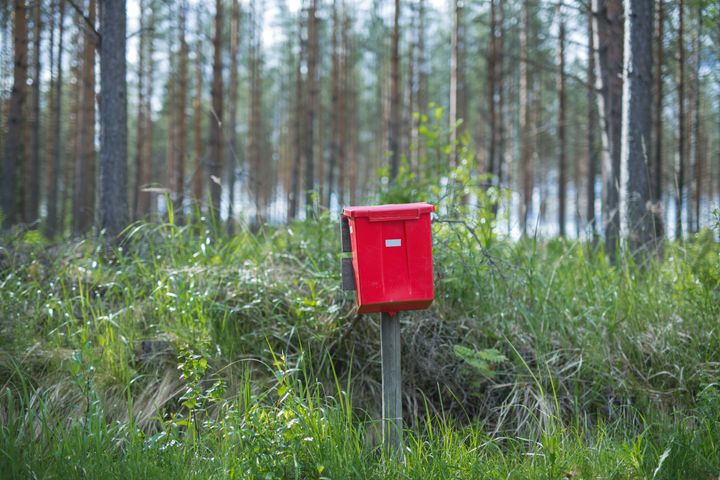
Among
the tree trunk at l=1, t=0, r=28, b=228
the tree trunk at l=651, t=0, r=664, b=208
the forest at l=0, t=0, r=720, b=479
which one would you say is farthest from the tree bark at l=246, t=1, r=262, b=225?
the forest at l=0, t=0, r=720, b=479

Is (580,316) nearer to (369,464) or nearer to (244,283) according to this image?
(369,464)

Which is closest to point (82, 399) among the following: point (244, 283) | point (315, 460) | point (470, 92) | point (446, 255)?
point (244, 283)

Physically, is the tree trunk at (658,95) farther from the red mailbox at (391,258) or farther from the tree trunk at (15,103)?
the tree trunk at (15,103)

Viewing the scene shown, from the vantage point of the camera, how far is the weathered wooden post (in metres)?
2.63

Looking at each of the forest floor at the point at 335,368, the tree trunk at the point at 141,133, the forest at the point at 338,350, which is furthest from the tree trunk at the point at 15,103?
the forest floor at the point at 335,368

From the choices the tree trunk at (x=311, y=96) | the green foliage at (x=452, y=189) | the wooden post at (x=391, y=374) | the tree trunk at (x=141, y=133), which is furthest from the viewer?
the tree trunk at (x=141, y=133)

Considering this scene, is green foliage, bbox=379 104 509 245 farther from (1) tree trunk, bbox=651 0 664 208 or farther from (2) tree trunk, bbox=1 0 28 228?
(2) tree trunk, bbox=1 0 28 228

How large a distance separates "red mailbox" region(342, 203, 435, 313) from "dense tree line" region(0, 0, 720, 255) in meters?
1.43

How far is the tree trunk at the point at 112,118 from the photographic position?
16.8ft

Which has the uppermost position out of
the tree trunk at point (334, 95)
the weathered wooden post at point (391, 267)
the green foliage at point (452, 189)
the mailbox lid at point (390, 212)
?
the tree trunk at point (334, 95)

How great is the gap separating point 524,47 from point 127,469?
15043 mm

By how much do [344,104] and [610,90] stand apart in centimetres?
1307

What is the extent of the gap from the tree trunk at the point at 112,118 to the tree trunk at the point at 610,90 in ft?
18.2

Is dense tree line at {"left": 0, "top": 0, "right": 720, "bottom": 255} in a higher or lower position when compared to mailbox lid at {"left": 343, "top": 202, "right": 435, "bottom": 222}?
higher
